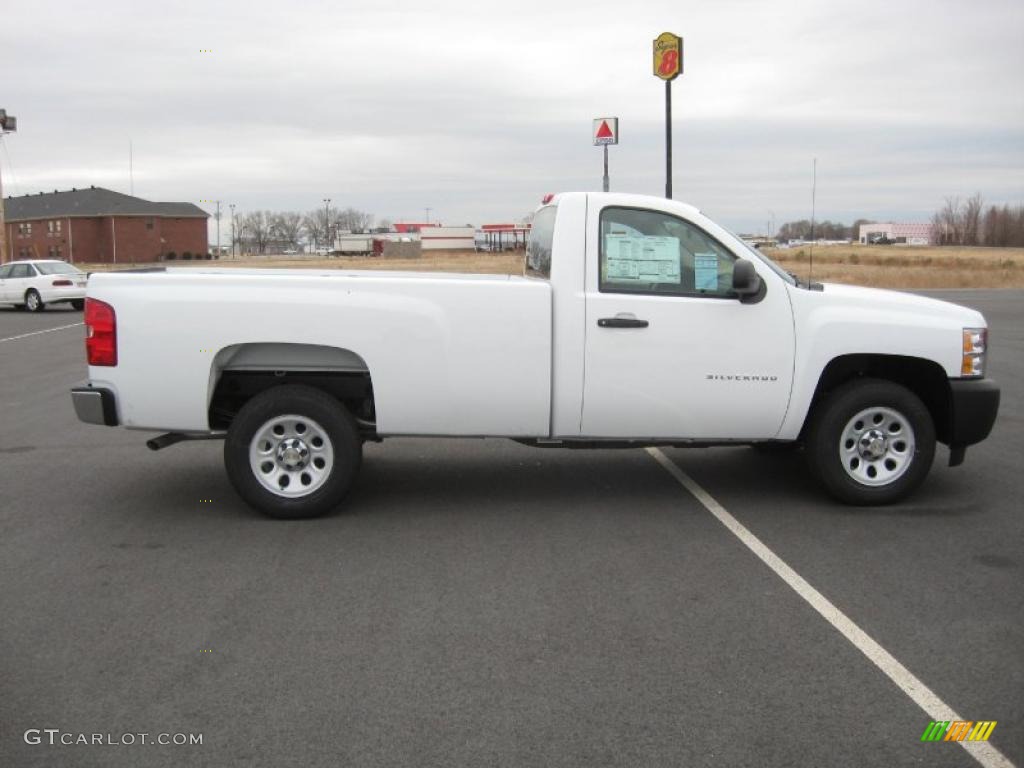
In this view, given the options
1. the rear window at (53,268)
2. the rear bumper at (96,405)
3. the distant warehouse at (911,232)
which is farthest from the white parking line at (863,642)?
the distant warehouse at (911,232)

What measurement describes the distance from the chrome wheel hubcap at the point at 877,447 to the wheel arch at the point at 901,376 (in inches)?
12.0

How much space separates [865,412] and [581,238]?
222 cm

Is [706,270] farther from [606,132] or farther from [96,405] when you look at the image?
[606,132]

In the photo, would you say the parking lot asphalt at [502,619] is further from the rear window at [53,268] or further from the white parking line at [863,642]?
the rear window at [53,268]

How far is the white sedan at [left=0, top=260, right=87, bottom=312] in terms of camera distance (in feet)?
92.7

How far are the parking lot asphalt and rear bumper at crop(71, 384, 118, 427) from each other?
71 cm

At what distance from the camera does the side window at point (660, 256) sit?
652 cm

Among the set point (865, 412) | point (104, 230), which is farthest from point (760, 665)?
point (104, 230)

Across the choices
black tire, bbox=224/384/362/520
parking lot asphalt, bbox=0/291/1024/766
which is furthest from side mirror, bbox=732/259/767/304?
black tire, bbox=224/384/362/520

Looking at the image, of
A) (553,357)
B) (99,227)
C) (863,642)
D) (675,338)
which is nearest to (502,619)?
(863,642)

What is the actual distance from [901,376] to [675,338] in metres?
1.88

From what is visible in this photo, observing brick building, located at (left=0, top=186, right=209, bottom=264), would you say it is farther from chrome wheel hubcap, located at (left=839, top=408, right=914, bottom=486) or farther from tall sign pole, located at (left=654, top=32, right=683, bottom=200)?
chrome wheel hubcap, located at (left=839, top=408, right=914, bottom=486)

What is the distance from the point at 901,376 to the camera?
23.5 feet

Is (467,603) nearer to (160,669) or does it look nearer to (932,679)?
(160,669)
